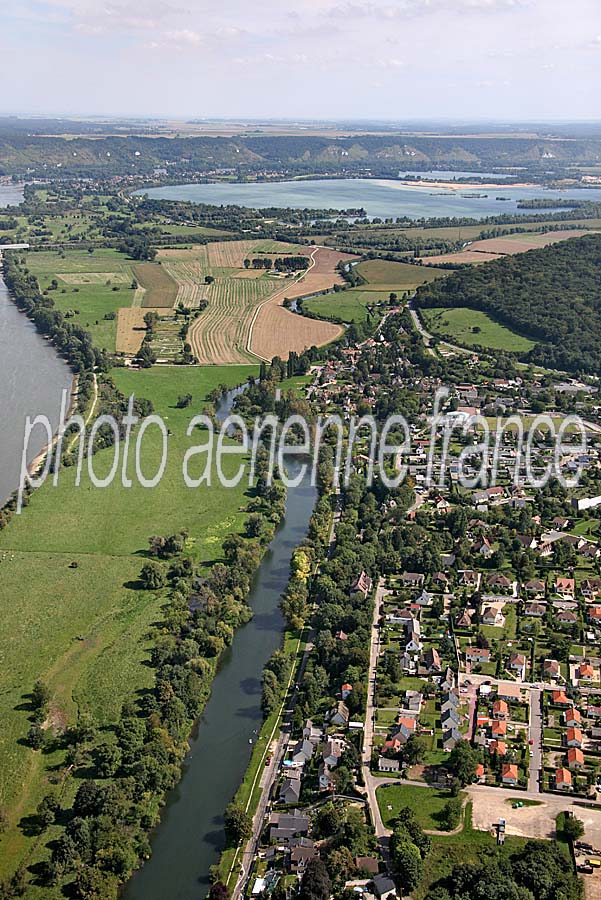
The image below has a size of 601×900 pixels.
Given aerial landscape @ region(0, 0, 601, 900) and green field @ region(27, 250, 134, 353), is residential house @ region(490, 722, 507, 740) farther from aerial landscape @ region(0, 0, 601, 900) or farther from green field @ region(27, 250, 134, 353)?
green field @ region(27, 250, 134, 353)

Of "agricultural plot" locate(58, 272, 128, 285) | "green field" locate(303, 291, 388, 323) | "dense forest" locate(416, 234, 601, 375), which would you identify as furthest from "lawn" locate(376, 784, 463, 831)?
"agricultural plot" locate(58, 272, 128, 285)

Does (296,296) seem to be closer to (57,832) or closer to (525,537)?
(525,537)

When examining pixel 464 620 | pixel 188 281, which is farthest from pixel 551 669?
pixel 188 281

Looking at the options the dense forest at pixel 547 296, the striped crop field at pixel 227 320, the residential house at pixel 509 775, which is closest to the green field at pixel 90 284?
the striped crop field at pixel 227 320

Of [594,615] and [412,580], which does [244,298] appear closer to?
[412,580]

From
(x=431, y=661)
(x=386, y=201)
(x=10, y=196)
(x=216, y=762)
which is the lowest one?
(x=216, y=762)
